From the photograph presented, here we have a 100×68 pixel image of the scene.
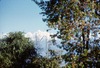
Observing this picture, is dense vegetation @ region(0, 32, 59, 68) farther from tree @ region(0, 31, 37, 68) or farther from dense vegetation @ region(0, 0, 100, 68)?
dense vegetation @ region(0, 0, 100, 68)

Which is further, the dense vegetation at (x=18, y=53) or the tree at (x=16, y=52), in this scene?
the tree at (x=16, y=52)

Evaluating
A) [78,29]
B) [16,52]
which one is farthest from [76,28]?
[16,52]

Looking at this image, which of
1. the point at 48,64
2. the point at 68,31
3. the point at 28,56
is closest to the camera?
the point at 68,31

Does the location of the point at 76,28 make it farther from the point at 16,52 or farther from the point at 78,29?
the point at 16,52

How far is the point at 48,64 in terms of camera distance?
130 ft

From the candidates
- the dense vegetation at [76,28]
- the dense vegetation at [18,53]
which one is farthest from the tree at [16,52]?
the dense vegetation at [76,28]

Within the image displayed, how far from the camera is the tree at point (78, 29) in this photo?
82.2ft

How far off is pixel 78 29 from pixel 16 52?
71.7 ft

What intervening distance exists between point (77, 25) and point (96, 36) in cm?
245

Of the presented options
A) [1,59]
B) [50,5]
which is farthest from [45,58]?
[50,5]

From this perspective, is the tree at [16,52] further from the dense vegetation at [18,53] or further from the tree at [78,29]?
the tree at [78,29]

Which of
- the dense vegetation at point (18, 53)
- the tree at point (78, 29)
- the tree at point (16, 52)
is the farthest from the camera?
the tree at point (16, 52)

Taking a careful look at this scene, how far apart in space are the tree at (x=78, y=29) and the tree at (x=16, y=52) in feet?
64.9

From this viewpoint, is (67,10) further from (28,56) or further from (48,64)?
(28,56)
